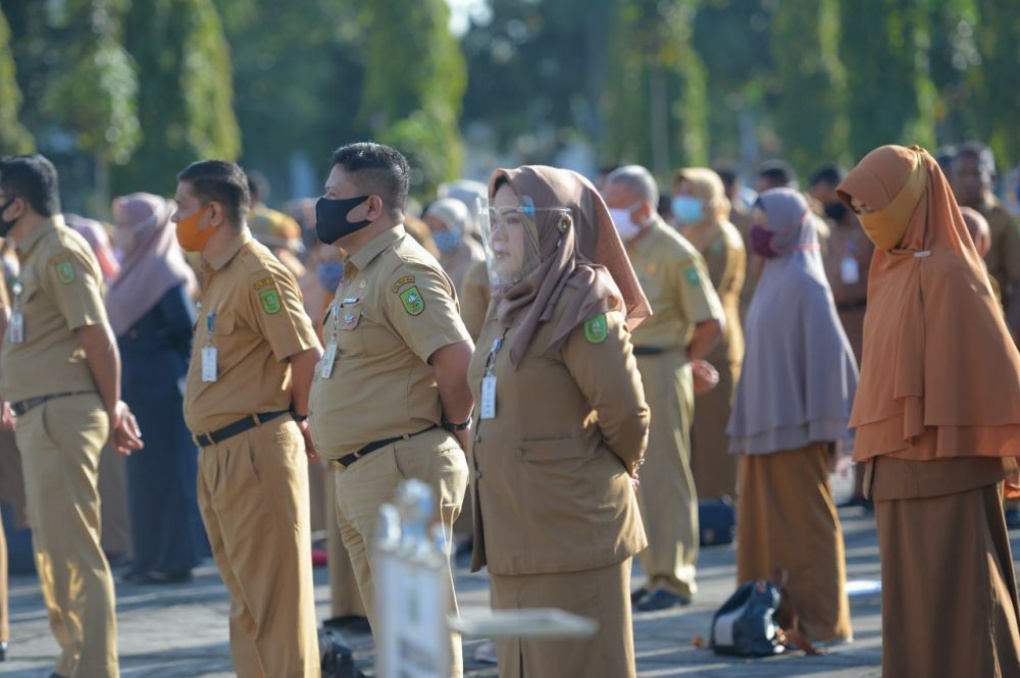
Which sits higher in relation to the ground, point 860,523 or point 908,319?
point 908,319

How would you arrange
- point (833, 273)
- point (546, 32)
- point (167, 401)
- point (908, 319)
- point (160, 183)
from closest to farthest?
point (908, 319) < point (167, 401) < point (833, 273) < point (160, 183) < point (546, 32)

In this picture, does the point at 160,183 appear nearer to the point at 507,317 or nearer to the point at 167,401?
the point at 167,401

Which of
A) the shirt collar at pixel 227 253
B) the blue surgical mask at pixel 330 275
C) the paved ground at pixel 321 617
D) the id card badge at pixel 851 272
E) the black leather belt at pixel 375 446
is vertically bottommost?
the paved ground at pixel 321 617

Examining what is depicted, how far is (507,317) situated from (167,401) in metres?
5.40

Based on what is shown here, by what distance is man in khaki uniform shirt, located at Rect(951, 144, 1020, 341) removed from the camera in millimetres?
11000

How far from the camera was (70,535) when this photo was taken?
7207mm

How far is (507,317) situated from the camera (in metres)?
5.44

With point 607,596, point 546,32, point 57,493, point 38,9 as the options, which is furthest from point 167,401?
point 546,32

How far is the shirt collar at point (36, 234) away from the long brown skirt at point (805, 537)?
3448 millimetres

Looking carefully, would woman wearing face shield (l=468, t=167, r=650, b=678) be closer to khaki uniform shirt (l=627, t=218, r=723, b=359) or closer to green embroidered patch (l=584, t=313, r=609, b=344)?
green embroidered patch (l=584, t=313, r=609, b=344)

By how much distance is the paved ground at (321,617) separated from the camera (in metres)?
7.66

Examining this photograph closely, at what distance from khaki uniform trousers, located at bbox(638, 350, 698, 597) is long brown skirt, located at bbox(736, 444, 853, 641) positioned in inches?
41.2

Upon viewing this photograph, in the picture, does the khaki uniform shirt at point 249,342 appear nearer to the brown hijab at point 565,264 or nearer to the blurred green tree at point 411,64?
the brown hijab at point 565,264

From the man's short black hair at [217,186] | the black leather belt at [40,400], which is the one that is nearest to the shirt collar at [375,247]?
the man's short black hair at [217,186]
